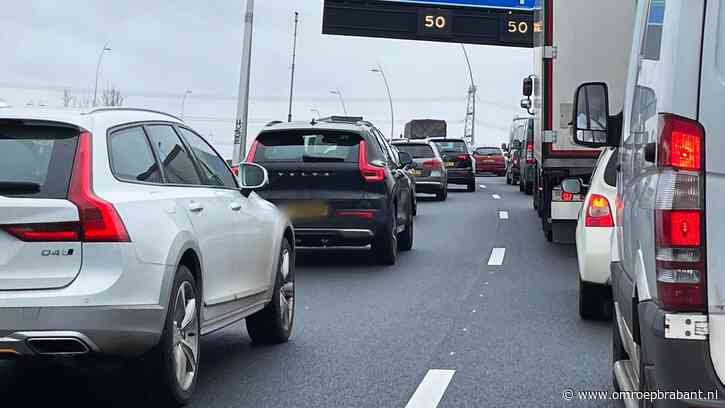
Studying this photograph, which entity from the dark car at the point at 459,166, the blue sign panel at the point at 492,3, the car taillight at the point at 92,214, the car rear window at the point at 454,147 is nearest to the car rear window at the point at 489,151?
the car rear window at the point at 454,147

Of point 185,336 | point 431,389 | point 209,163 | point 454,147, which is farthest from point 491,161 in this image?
point 185,336

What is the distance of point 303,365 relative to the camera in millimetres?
8164

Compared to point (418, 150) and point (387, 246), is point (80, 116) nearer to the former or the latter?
point (387, 246)

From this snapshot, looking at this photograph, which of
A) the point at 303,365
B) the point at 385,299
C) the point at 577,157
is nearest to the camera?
the point at 303,365

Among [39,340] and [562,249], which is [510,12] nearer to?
[562,249]

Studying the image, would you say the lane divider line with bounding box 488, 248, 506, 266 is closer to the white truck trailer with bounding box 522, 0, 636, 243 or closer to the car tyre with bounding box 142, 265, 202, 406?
the white truck trailer with bounding box 522, 0, 636, 243

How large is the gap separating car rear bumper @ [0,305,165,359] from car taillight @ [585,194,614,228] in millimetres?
5177

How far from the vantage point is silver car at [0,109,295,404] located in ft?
19.0

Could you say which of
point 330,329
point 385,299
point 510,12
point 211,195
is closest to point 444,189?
point 510,12

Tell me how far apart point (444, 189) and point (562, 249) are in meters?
14.3

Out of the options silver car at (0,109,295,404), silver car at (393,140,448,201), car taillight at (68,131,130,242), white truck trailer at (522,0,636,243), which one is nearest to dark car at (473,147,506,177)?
silver car at (393,140,448,201)

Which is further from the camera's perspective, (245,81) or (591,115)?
(245,81)

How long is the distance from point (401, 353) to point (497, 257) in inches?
309

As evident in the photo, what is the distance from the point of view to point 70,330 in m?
Result: 5.75
